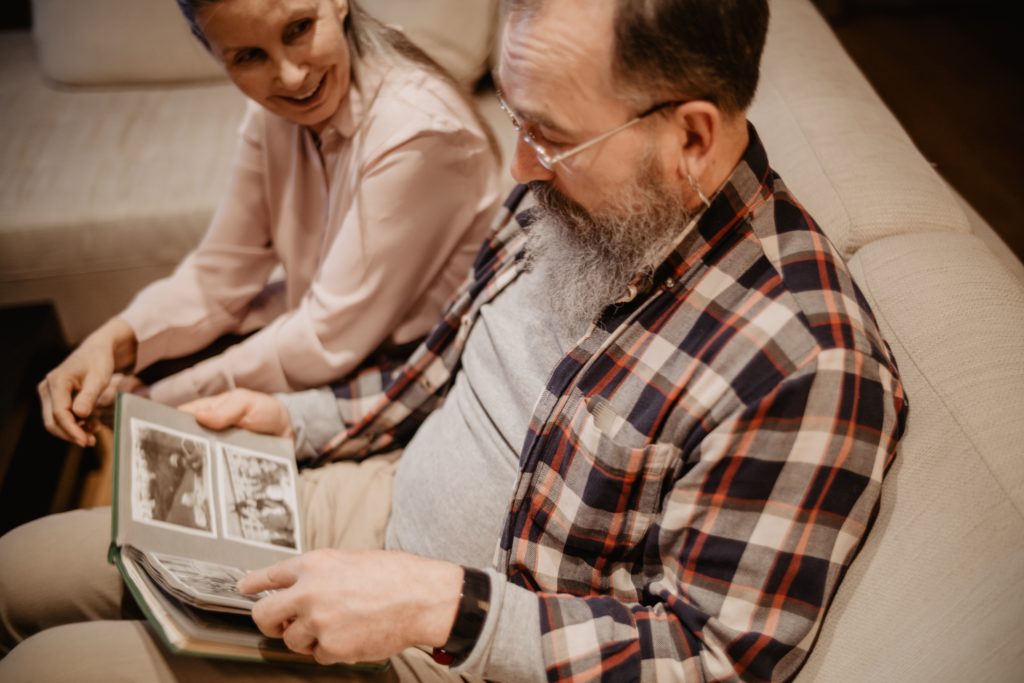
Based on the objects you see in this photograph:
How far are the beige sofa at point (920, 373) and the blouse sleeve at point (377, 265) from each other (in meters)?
0.49

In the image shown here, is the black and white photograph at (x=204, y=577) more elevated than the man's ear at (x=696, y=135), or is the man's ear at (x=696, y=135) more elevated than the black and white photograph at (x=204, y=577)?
the man's ear at (x=696, y=135)

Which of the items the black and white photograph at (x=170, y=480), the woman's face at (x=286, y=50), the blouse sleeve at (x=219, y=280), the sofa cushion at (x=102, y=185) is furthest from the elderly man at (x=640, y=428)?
the sofa cushion at (x=102, y=185)

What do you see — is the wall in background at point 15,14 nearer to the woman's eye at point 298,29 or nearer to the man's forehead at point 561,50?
the woman's eye at point 298,29

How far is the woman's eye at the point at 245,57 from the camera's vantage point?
1.12 m

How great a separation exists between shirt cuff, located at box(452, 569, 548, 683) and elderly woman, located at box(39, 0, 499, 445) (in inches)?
23.7

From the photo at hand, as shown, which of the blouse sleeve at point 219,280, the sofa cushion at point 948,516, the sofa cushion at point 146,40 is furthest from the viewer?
the sofa cushion at point 146,40

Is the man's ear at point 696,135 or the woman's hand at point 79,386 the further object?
the woman's hand at point 79,386

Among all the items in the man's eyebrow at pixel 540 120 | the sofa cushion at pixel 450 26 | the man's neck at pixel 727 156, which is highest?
the man's eyebrow at pixel 540 120

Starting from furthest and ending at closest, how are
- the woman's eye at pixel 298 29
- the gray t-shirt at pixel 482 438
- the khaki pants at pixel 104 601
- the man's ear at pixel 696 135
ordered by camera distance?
the woman's eye at pixel 298 29
the gray t-shirt at pixel 482 438
the khaki pants at pixel 104 601
the man's ear at pixel 696 135

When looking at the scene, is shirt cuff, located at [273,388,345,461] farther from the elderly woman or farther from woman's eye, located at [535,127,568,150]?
woman's eye, located at [535,127,568,150]

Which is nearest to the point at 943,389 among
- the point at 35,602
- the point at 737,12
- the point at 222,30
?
the point at 737,12

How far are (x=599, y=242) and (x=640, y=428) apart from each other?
24cm

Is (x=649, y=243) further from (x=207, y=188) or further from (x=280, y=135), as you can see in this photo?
(x=207, y=188)

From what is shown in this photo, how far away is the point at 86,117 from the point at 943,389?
2.19 meters
